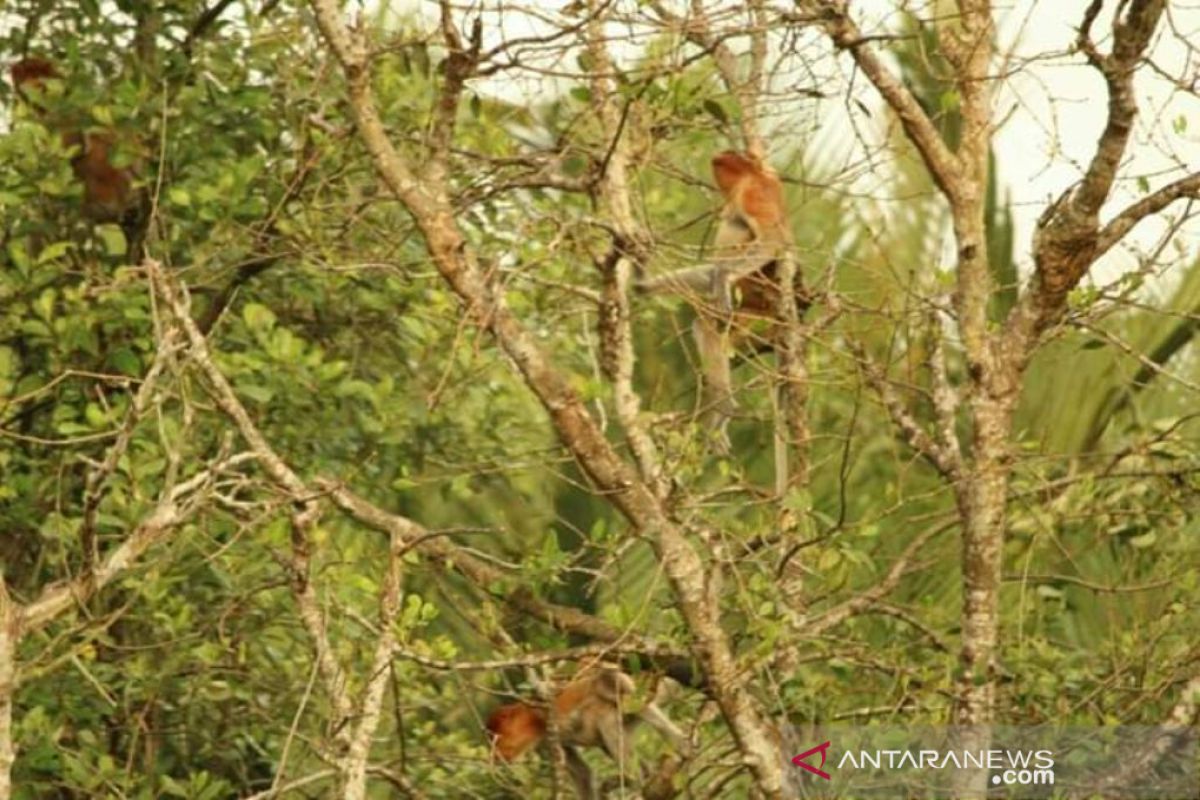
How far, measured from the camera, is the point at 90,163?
21.3ft

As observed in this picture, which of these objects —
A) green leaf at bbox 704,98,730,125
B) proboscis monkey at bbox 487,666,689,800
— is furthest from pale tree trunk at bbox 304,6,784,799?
proboscis monkey at bbox 487,666,689,800

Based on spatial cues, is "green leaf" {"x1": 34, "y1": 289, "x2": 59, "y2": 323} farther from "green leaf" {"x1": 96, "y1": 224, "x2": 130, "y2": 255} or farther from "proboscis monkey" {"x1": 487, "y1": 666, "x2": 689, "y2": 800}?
"proboscis monkey" {"x1": 487, "y1": 666, "x2": 689, "y2": 800}

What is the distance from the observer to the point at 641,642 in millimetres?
4785

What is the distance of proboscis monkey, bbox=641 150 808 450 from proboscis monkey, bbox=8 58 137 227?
1.37 metres

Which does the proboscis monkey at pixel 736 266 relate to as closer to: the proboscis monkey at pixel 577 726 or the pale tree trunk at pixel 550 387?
the proboscis monkey at pixel 577 726

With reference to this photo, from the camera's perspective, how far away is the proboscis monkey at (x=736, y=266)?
5.68m

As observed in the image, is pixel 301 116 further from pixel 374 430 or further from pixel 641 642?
pixel 641 642

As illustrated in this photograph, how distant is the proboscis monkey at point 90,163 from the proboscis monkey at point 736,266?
1.37 m

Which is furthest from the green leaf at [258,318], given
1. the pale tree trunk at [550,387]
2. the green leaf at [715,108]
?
the green leaf at [715,108]

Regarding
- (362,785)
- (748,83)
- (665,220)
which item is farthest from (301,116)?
(362,785)

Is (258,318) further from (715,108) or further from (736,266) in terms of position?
(715,108)

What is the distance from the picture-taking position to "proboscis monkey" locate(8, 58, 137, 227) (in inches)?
250

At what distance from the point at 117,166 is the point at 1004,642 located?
2.35 meters

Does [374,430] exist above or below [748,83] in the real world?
below
